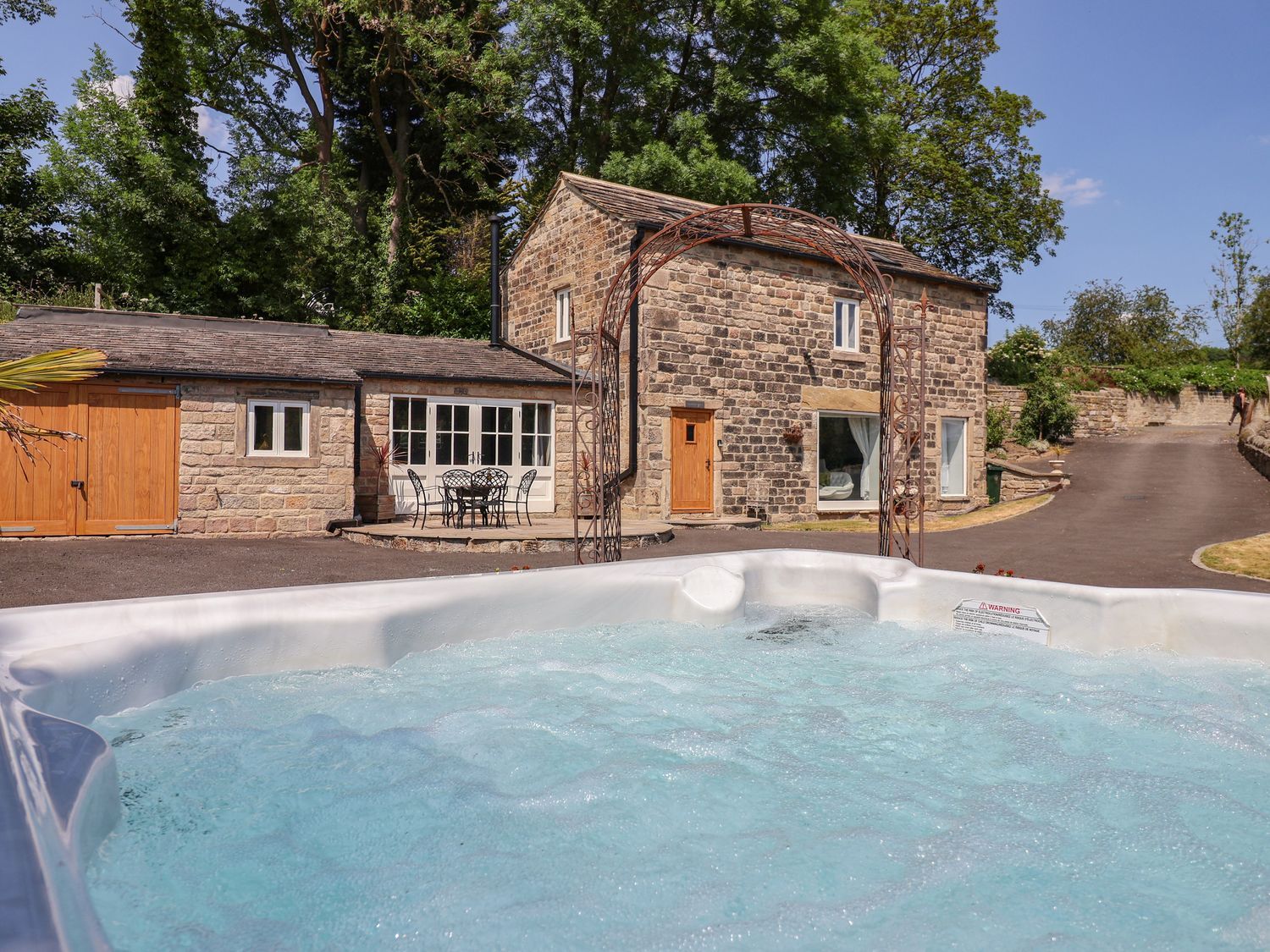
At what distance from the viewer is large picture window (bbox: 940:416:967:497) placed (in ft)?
54.2

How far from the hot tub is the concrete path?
12.0 ft

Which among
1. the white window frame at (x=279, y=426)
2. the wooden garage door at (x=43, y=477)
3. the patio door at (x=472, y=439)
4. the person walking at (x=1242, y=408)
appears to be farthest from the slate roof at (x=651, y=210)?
the person walking at (x=1242, y=408)

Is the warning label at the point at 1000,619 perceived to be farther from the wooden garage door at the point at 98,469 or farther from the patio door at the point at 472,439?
the wooden garage door at the point at 98,469

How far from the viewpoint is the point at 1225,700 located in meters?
3.62

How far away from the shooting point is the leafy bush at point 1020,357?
23344 millimetres

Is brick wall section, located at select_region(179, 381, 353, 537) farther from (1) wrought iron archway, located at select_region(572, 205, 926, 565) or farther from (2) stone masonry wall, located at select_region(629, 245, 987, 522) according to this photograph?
(2) stone masonry wall, located at select_region(629, 245, 987, 522)

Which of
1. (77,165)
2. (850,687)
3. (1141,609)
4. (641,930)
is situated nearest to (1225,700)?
(1141,609)

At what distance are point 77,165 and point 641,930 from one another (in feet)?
66.2

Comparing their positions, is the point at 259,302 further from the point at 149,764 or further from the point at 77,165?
→ the point at 149,764

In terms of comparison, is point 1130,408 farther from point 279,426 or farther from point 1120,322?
point 279,426

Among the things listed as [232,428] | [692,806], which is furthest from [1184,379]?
[692,806]

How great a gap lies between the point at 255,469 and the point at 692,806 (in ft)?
32.8

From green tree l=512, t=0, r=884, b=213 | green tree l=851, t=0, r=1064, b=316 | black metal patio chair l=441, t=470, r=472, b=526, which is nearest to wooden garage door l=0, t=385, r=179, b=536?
black metal patio chair l=441, t=470, r=472, b=526

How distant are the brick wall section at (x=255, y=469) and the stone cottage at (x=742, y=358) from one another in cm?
393
